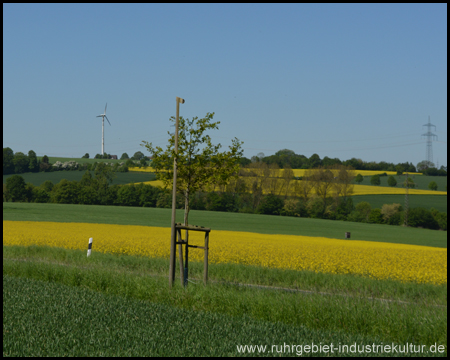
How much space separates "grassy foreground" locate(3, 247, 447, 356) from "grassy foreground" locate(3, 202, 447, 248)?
39.2m

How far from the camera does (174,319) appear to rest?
25.9ft

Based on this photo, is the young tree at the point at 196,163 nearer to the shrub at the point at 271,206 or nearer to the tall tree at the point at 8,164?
the shrub at the point at 271,206

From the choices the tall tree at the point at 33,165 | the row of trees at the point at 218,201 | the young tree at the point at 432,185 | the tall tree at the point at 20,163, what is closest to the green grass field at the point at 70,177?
the tall tree at the point at 20,163

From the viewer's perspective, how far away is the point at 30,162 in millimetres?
104375

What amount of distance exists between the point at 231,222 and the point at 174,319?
49.6m

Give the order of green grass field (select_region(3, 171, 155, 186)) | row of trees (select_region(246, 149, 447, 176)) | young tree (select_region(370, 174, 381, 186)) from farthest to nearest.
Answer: row of trees (select_region(246, 149, 447, 176)) < young tree (select_region(370, 174, 381, 186)) < green grass field (select_region(3, 171, 155, 186))

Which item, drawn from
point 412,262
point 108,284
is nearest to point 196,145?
point 108,284

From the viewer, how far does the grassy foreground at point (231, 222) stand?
50250mm

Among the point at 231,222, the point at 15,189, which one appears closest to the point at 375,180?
the point at 231,222

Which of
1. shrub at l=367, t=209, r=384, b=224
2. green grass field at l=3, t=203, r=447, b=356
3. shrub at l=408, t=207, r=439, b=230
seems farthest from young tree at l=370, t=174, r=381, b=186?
green grass field at l=3, t=203, r=447, b=356

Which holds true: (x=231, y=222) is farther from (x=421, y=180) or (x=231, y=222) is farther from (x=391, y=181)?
(x=421, y=180)

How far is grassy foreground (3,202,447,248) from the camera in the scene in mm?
50250

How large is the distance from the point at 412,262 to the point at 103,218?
41.2m

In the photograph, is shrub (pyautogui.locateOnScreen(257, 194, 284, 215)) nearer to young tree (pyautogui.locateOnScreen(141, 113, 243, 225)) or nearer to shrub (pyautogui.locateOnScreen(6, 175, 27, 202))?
shrub (pyautogui.locateOnScreen(6, 175, 27, 202))
